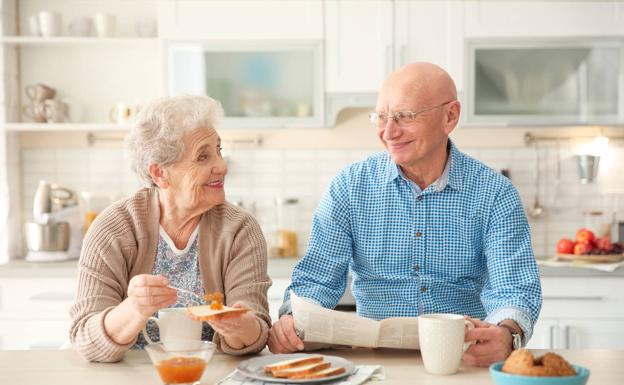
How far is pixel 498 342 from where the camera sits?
1892mm

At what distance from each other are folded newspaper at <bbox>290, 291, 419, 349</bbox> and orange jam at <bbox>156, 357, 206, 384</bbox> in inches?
13.3

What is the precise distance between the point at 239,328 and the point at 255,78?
7.61ft

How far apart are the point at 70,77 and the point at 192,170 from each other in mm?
2441

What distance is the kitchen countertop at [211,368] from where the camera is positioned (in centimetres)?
176

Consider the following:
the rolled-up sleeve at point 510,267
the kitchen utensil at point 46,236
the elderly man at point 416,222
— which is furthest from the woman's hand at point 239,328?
the kitchen utensil at point 46,236

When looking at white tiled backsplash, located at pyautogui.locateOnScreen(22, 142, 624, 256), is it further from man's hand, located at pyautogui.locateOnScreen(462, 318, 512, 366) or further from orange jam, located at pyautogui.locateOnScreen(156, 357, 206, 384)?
orange jam, located at pyautogui.locateOnScreen(156, 357, 206, 384)

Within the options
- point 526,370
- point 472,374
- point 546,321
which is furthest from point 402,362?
point 546,321

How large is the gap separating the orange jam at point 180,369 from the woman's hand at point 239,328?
0.19m

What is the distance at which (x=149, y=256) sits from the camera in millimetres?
2158

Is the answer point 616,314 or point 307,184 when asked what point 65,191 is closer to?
point 307,184

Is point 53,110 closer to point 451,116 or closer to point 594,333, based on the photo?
point 451,116

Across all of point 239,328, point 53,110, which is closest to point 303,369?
point 239,328

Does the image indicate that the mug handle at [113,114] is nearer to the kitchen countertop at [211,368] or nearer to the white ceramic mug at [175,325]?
the kitchen countertop at [211,368]

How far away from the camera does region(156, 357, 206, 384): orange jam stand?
1645mm
